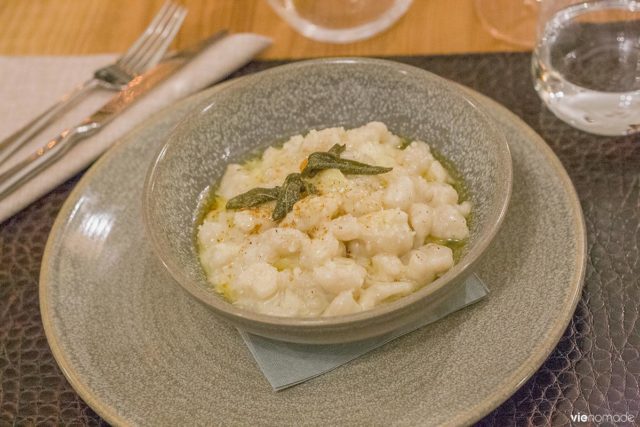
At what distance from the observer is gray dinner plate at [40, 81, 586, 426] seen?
1.10 metres

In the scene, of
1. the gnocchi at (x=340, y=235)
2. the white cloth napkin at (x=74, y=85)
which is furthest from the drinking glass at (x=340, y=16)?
the gnocchi at (x=340, y=235)

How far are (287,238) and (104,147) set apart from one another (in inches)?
27.6

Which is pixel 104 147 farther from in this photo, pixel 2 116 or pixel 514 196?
pixel 514 196

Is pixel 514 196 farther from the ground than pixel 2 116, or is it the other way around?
pixel 2 116

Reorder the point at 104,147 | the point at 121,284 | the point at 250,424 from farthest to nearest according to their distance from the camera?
1. the point at 104,147
2. the point at 121,284
3. the point at 250,424

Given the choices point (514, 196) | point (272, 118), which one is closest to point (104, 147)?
point (272, 118)

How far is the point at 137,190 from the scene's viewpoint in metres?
1.55

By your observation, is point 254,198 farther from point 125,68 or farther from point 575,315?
point 125,68

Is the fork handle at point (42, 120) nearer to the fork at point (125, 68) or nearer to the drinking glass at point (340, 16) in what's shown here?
the fork at point (125, 68)

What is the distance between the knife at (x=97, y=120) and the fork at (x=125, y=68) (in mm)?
42

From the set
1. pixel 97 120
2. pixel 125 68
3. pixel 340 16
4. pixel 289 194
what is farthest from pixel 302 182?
pixel 340 16

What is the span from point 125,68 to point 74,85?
0.15 metres

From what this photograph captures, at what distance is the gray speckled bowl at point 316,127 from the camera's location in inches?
43.4

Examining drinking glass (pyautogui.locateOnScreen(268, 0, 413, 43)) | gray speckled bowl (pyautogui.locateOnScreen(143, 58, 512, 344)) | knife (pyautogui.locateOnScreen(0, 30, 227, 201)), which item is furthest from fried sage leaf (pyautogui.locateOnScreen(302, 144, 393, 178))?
drinking glass (pyautogui.locateOnScreen(268, 0, 413, 43))
